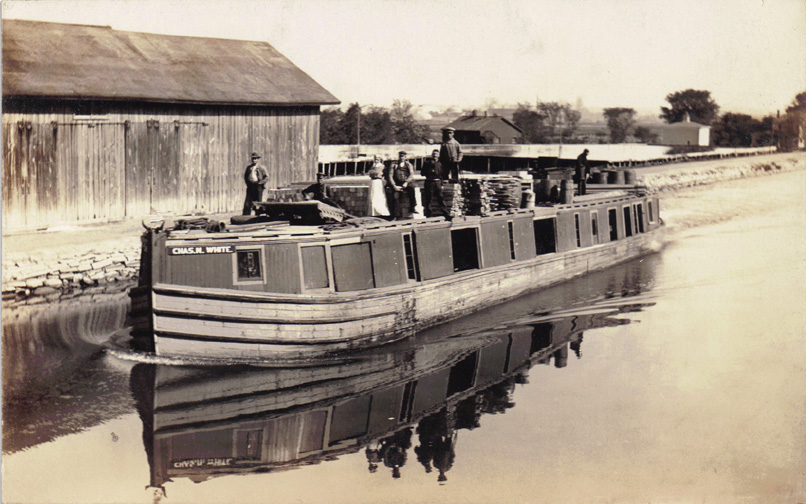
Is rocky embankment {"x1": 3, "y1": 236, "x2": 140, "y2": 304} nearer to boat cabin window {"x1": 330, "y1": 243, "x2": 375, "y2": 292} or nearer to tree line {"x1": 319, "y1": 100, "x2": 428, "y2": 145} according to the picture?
boat cabin window {"x1": 330, "y1": 243, "x2": 375, "y2": 292}

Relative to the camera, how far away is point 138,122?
81.7ft

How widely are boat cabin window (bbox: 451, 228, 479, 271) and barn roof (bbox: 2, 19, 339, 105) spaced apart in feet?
31.7

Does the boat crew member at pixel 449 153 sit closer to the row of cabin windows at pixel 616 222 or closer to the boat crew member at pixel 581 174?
the row of cabin windows at pixel 616 222

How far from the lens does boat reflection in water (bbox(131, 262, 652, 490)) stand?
12.2m

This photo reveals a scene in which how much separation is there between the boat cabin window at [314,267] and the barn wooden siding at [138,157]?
1097 centimetres

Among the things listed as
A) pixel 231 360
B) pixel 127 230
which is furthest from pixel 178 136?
pixel 231 360

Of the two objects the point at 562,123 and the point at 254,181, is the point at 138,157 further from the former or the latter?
the point at 562,123

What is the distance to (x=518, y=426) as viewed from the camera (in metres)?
13.3

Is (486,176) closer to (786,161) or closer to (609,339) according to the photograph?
(609,339)

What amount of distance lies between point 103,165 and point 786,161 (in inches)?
2177

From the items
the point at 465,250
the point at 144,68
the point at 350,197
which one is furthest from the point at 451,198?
the point at 144,68

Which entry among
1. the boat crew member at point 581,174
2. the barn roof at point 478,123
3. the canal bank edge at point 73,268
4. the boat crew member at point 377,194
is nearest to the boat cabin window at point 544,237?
the boat crew member at point 581,174

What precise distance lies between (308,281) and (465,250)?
707 cm

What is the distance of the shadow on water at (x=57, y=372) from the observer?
13.0 m
